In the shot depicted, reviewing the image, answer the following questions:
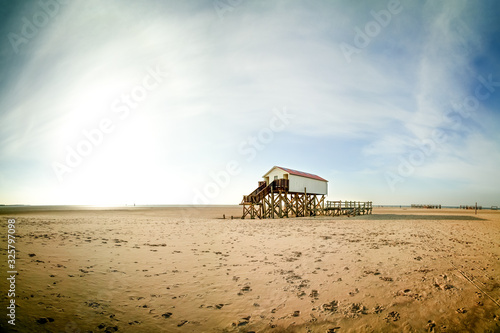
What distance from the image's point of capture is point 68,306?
5.25 metres

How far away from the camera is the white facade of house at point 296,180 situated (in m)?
32.7

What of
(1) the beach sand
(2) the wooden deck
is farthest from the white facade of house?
(1) the beach sand

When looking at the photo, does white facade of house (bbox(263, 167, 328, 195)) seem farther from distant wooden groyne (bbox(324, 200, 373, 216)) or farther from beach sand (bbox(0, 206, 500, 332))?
beach sand (bbox(0, 206, 500, 332))

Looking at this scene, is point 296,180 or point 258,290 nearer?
point 258,290

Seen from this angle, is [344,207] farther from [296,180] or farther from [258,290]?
[258,290]

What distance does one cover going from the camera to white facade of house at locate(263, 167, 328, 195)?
3271cm

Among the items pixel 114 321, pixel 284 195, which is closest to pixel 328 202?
pixel 284 195

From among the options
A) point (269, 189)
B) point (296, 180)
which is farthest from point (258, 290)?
point (296, 180)

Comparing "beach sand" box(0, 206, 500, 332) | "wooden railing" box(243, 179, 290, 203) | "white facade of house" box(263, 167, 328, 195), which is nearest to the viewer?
"beach sand" box(0, 206, 500, 332)

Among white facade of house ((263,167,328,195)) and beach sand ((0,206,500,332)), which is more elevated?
white facade of house ((263,167,328,195))

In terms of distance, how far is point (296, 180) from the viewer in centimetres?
3391

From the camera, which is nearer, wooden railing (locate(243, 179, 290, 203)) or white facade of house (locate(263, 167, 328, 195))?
wooden railing (locate(243, 179, 290, 203))

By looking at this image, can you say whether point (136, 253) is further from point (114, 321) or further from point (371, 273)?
point (371, 273)

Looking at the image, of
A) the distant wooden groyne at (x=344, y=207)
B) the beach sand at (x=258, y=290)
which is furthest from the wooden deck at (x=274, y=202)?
the beach sand at (x=258, y=290)
